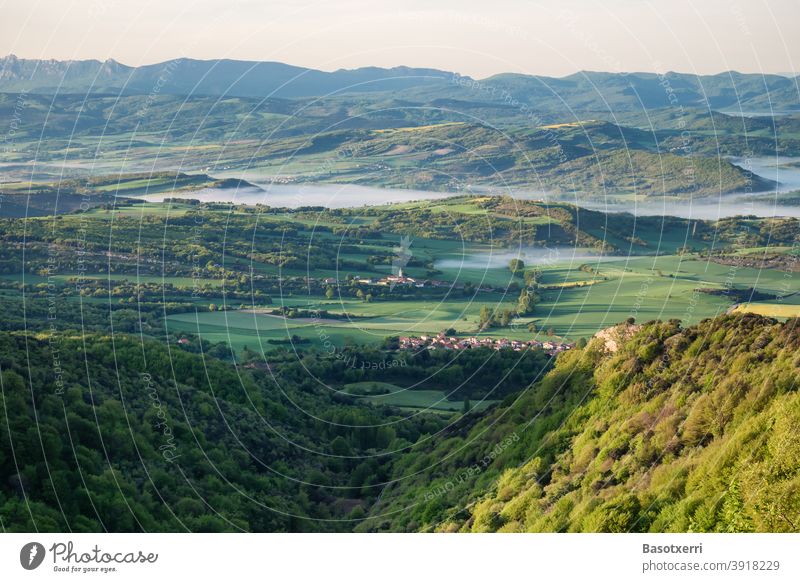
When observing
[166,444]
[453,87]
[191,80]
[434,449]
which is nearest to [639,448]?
[434,449]

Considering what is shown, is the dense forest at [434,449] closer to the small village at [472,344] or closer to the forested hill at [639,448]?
the forested hill at [639,448]

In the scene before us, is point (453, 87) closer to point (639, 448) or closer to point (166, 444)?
point (166, 444)

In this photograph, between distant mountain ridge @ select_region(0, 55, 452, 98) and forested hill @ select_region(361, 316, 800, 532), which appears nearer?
forested hill @ select_region(361, 316, 800, 532)

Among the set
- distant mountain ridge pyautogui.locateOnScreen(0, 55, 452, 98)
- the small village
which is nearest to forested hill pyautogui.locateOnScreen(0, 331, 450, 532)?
the small village

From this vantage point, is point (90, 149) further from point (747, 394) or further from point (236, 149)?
point (747, 394)

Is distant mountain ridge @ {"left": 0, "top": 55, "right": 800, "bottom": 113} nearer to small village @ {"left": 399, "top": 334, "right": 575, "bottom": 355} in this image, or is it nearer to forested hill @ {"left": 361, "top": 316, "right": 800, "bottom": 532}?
small village @ {"left": 399, "top": 334, "right": 575, "bottom": 355}
